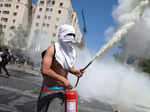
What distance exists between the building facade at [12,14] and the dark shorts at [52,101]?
61.8 metres

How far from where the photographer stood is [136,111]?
7.57 m

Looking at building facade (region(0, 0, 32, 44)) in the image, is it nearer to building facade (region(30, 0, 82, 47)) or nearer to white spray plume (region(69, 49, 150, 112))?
building facade (region(30, 0, 82, 47))

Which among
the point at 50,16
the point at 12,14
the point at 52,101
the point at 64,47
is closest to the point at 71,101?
the point at 52,101

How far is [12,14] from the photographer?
63656 mm

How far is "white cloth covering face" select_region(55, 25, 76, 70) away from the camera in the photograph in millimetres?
2494

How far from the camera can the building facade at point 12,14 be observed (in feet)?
206

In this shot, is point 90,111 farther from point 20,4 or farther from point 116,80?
point 20,4

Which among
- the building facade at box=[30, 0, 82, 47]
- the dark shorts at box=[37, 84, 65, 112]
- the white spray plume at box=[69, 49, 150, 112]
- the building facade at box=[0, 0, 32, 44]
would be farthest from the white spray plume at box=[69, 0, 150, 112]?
the building facade at box=[0, 0, 32, 44]

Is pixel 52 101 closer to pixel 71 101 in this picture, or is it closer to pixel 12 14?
pixel 71 101

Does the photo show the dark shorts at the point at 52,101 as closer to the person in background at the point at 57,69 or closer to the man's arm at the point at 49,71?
the person in background at the point at 57,69

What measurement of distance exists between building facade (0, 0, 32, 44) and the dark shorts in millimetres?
61839

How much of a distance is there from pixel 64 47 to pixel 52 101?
2.17 feet

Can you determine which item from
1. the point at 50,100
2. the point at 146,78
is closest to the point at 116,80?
the point at 146,78

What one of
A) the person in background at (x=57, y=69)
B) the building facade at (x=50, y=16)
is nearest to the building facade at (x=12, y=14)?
the building facade at (x=50, y=16)
